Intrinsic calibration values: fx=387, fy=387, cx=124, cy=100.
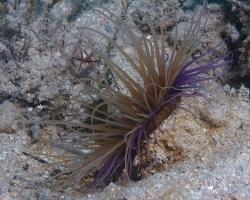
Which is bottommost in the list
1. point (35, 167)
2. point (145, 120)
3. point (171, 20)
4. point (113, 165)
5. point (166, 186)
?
point (35, 167)

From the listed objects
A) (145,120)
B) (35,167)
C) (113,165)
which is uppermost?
(145,120)

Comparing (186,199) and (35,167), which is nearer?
(186,199)

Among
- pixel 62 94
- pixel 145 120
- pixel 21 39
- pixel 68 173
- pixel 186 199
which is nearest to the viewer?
pixel 186 199

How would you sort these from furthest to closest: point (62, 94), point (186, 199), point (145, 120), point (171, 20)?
point (171, 20)
point (62, 94)
point (145, 120)
point (186, 199)

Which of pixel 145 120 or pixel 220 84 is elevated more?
pixel 220 84

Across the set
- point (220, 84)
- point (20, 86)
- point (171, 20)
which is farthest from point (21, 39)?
point (220, 84)

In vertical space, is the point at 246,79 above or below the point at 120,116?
above

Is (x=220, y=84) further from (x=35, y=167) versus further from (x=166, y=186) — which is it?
(x=35, y=167)

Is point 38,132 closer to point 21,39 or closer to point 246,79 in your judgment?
point 21,39

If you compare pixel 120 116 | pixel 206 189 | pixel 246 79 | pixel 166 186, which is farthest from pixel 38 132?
pixel 246 79
